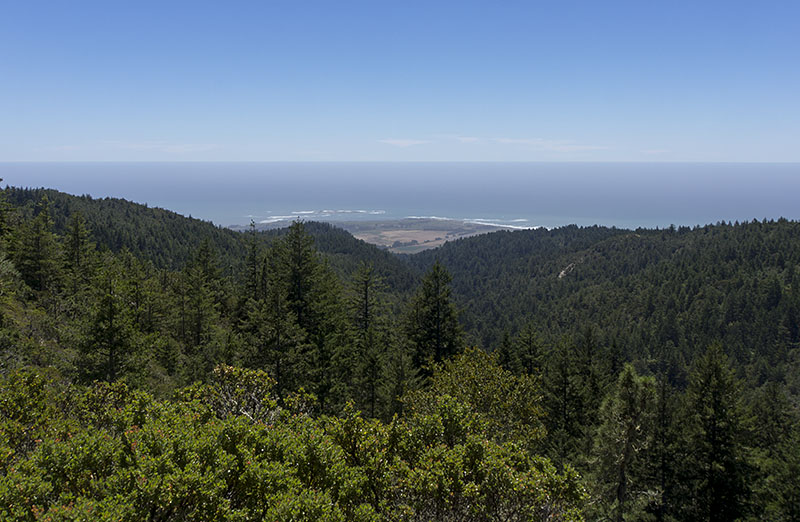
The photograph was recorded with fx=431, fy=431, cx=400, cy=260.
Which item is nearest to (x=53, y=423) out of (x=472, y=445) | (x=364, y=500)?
(x=364, y=500)

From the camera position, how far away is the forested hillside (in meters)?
7.23

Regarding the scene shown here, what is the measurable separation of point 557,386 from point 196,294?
95.8 feet

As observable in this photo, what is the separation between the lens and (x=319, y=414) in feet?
70.9

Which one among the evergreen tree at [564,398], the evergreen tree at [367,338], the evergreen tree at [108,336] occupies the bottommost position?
the evergreen tree at [564,398]

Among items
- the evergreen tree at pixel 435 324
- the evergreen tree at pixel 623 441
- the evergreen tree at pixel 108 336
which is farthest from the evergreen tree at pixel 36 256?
the evergreen tree at pixel 623 441

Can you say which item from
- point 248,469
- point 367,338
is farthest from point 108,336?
point 367,338

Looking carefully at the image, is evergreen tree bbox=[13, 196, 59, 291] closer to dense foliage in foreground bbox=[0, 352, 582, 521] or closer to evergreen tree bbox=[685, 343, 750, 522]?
dense foliage in foreground bbox=[0, 352, 582, 521]

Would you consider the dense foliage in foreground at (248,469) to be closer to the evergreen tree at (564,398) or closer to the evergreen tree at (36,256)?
the evergreen tree at (564,398)

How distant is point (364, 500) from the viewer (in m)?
8.81

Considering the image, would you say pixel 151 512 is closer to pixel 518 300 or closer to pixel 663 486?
pixel 663 486

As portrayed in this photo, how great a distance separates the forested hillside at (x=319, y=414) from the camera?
7.23 metres

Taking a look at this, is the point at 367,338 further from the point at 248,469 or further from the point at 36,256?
the point at 36,256

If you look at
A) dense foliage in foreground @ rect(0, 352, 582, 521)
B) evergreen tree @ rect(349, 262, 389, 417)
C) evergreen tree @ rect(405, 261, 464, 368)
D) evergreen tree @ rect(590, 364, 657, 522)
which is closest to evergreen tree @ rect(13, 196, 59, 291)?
evergreen tree @ rect(349, 262, 389, 417)

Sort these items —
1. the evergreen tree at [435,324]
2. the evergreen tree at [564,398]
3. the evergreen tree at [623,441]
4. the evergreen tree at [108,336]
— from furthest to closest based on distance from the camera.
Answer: the evergreen tree at [435,324], the evergreen tree at [564,398], the evergreen tree at [623,441], the evergreen tree at [108,336]
